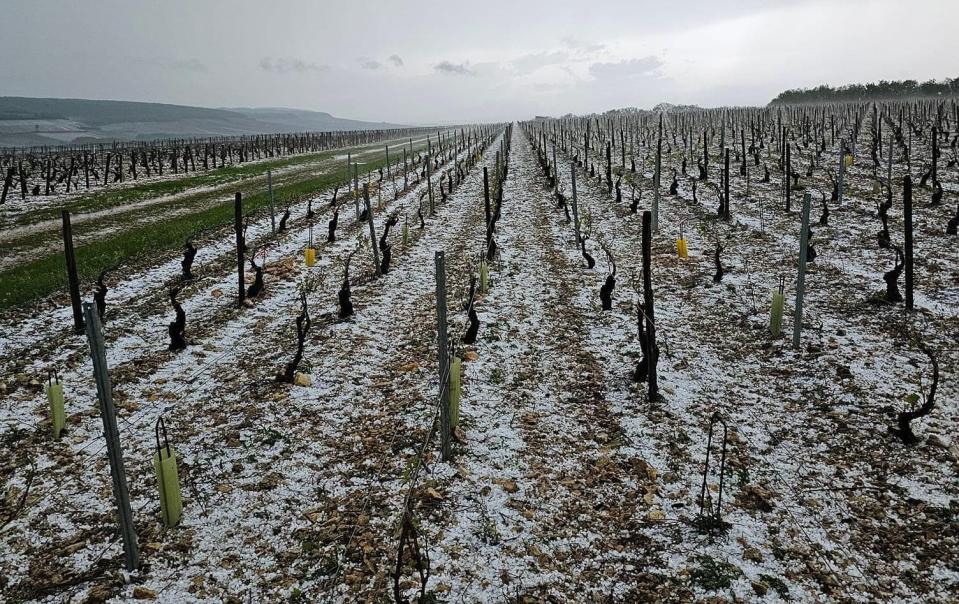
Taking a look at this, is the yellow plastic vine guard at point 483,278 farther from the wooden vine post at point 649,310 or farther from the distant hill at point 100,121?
the distant hill at point 100,121

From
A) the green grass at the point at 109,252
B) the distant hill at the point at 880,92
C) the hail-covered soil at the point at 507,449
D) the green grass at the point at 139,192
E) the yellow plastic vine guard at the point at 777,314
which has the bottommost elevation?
the hail-covered soil at the point at 507,449

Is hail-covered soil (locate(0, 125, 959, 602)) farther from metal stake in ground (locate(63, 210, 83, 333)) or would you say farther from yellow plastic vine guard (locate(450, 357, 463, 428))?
metal stake in ground (locate(63, 210, 83, 333))

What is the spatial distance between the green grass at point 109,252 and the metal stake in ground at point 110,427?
7507mm

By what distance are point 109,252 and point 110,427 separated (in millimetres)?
10915

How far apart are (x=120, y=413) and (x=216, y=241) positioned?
8.38 meters

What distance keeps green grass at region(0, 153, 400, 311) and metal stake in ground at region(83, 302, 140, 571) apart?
7.51 metres

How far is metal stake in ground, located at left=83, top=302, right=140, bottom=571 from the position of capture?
3.23 m

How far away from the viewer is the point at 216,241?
13.5 metres

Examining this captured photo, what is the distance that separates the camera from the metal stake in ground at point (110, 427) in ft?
10.6

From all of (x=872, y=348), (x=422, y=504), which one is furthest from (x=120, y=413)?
(x=872, y=348)

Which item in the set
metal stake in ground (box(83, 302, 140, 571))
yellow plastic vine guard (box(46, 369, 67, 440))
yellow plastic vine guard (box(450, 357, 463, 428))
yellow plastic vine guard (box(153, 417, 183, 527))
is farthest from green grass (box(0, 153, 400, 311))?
yellow plastic vine guard (box(450, 357, 463, 428))

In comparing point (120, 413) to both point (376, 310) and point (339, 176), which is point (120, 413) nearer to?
point (376, 310)

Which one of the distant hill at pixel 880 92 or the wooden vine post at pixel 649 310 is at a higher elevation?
the distant hill at pixel 880 92

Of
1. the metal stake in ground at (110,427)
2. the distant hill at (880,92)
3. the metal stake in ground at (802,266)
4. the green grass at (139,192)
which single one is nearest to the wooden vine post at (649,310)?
the metal stake in ground at (802,266)
